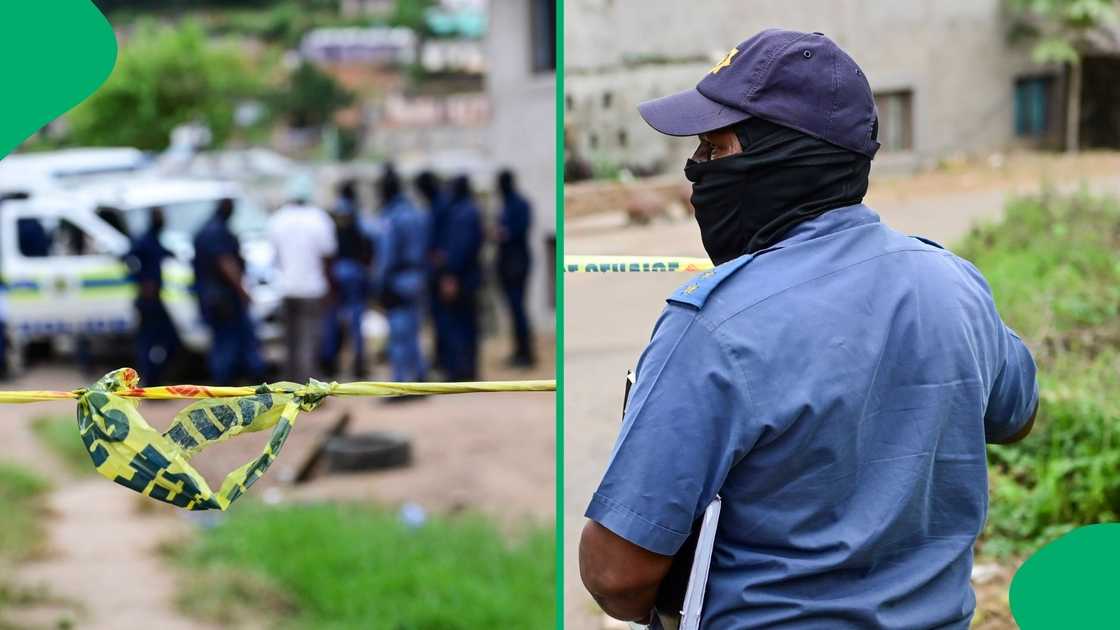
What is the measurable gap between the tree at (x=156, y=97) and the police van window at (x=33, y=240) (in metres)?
14.5

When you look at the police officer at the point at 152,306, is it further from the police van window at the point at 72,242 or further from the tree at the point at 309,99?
the tree at the point at 309,99

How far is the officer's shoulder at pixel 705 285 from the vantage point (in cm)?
186

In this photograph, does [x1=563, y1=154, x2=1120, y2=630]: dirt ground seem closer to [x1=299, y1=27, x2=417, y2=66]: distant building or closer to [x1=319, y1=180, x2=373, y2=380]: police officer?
[x1=319, y1=180, x2=373, y2=380]: police officer

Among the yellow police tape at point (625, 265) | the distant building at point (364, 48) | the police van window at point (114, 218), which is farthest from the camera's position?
the distant building at point (364, 48)

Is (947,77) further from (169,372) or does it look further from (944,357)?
(944,357)

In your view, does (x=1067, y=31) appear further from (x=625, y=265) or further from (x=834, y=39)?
(x=625, y=265)

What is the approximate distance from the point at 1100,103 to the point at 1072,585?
1305cm

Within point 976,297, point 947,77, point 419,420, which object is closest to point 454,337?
point 419,420

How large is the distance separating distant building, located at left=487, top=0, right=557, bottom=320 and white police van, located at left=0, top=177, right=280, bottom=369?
2759 millimetres

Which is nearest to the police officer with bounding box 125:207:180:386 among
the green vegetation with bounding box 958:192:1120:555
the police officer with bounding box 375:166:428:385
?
the police officer with bounding box 375:166:428:385

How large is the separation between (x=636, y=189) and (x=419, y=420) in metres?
3.48

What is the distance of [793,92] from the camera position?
6.40 feet

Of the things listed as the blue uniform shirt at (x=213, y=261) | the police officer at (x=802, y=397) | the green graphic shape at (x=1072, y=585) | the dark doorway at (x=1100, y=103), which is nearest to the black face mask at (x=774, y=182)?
the police officer at (x=802, y=397)

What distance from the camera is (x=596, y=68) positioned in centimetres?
893
